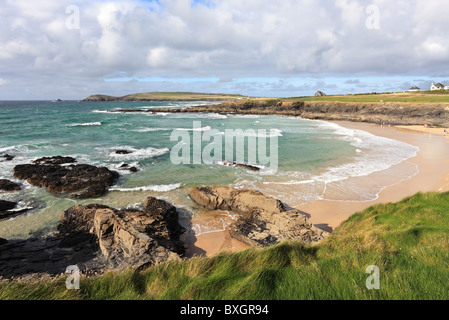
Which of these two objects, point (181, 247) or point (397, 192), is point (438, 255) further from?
point (397, 192)

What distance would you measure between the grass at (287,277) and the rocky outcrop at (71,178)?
37.1 ft

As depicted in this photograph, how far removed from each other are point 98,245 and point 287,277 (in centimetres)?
735

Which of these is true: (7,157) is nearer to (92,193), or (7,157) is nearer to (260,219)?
(92,193)

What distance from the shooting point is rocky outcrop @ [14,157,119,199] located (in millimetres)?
14390

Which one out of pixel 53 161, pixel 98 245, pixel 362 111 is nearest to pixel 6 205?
pixel 98 245

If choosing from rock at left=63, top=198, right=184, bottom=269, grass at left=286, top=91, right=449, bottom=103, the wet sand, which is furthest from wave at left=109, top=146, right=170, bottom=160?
grass at left=286, top=91, right=449, bottom=103

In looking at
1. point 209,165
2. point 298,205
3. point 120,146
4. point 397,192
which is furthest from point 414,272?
point 120,146

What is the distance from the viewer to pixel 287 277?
381cm

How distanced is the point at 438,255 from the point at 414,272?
41.0 inches

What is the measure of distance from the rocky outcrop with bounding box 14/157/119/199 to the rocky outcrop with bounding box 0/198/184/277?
4.16m

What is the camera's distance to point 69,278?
396 centimetres

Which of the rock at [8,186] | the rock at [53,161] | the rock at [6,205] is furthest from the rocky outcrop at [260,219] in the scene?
the rock at [53,161]

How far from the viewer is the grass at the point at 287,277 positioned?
3.25m

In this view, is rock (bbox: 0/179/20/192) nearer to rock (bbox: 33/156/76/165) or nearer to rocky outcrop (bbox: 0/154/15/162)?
rock (bbox: 33/156/76/165)
